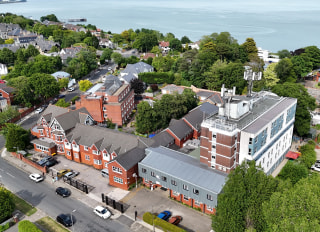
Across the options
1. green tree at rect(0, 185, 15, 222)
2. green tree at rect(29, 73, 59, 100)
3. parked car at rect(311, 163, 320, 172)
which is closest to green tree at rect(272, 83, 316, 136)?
parked car at rect(311, 163, 320, 172)

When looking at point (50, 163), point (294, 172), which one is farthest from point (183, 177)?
point (50, 163)

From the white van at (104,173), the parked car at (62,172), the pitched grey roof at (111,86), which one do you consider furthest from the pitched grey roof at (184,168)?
the pitched grey roof at (111,86)

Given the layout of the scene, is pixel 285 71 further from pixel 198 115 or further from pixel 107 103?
pixel 107 103

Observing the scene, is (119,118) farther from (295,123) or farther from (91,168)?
(295,123)

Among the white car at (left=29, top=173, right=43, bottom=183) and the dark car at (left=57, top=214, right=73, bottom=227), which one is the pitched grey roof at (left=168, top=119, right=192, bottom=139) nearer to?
the white car at (left=29, top=173, right=43, bottom=183)

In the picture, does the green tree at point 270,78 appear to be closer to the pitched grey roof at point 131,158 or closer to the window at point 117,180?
the pitched grey roof at point 131,158

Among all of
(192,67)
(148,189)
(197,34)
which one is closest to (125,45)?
(197,34)
